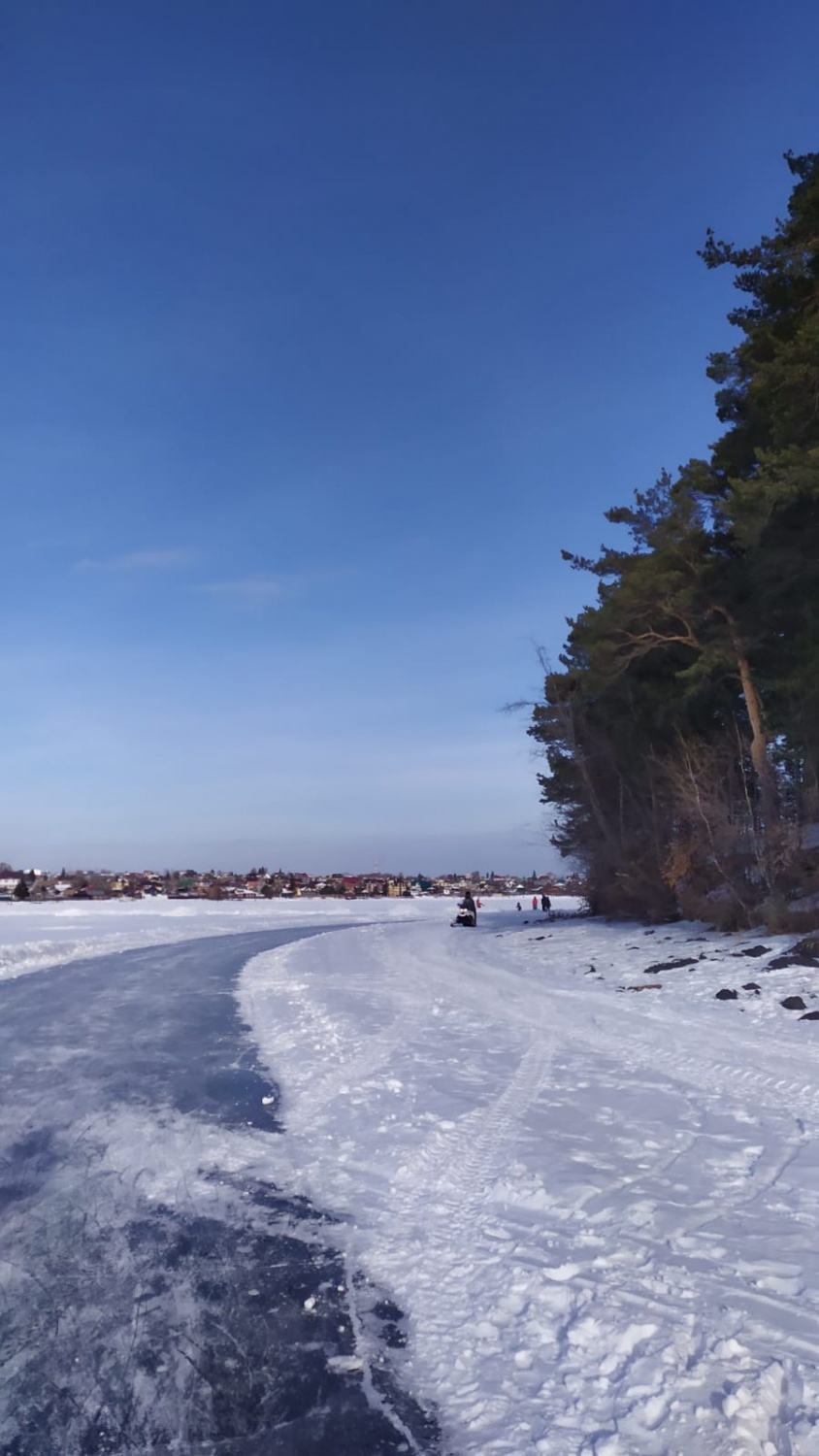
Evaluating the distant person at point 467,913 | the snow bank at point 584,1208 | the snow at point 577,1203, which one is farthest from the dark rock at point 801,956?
the distant person at point 467,913

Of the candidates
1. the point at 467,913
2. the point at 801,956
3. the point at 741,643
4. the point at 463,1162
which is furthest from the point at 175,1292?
the point at 467,913

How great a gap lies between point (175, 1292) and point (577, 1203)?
2.17 m

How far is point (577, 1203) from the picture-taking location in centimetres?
461

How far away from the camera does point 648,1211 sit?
4.45 metres

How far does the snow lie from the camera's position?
2.91m

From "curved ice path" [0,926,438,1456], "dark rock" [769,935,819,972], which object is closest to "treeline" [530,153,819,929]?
"dark rock" [769,935,819,972]

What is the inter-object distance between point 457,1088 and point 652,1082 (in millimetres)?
1745

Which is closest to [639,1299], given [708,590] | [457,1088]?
[457,1088]

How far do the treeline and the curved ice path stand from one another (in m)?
13.7

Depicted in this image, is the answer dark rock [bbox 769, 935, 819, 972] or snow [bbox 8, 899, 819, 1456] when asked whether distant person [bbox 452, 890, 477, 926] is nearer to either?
dark rock [bbox 769, 935, 819, 972]

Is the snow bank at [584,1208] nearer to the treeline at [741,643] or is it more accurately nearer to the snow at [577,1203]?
the snow at [577,1203]

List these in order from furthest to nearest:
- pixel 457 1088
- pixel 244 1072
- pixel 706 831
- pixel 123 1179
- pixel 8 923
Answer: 1. pixel 8 923
2. pixel 706 831
3. pixel 244 1072
4. pixel 457 1088
5. pixel 123 1179

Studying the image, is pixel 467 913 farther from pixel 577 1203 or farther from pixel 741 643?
pixel 577 1203

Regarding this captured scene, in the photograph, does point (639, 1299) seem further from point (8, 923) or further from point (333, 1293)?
point (8, 923)
